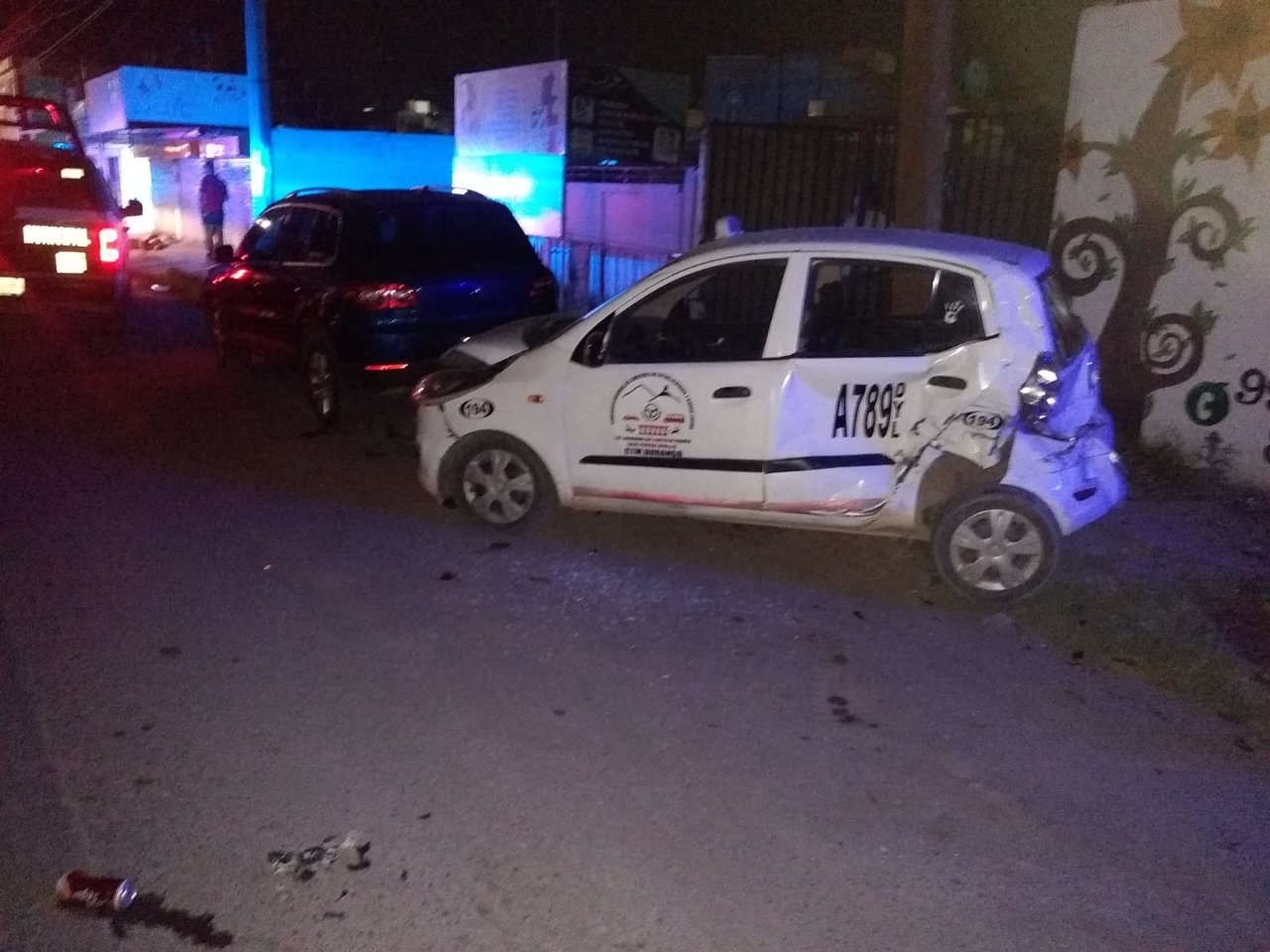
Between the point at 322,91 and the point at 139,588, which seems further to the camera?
the point at 322,91

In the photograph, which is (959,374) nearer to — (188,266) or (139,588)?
(139,588)

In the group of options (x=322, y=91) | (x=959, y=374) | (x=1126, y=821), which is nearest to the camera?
(x=1126, y=821)

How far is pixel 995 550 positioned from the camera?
602cm

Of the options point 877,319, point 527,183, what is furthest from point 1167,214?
point 527,183

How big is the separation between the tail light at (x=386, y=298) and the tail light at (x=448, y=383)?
1713mm

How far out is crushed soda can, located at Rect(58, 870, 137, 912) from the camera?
3508mm

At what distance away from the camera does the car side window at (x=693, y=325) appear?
6324mm

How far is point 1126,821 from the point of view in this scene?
4184 mm

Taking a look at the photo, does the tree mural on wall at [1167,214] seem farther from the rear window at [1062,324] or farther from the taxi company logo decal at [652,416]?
the taxi company logo decal at [652,416]

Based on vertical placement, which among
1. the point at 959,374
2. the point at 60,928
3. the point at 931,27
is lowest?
the point at 60,928

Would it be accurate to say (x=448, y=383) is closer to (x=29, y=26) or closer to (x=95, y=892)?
(x=95, y=892)

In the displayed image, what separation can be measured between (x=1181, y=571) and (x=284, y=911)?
201 inches

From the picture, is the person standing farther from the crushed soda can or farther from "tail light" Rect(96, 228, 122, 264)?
the crushed soda can

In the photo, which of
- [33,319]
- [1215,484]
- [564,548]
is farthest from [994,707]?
[33,319]
